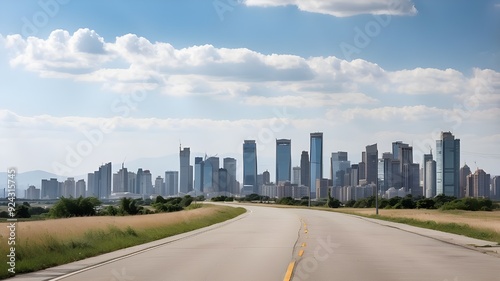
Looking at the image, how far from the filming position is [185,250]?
2605 centimetres

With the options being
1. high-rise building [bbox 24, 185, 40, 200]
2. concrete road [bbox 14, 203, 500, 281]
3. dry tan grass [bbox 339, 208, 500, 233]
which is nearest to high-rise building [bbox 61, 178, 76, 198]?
high-rise building [bbox 24, 185, 40, 200]

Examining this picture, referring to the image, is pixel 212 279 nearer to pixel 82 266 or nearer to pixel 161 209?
pixel 82 266

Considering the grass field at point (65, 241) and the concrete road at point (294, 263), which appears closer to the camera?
the concrete road at point (294, 263)

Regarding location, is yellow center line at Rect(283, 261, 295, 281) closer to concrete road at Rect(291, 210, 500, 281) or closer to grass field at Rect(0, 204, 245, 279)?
concrete road at Rect(291, 210, 500, 281)

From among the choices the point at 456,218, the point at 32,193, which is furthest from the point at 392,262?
the point at 32,193

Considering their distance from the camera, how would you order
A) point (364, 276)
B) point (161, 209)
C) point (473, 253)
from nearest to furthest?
point (364, 276) < point (473, 253) < point (161, 209)

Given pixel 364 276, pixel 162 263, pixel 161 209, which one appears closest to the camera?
pixel 364 276

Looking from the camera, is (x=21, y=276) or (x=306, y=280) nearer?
(x=306, y=280)

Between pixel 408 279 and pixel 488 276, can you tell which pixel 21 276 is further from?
pixel 488 276

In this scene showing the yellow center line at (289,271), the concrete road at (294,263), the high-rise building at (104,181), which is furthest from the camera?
the high-rise building at (104,181)

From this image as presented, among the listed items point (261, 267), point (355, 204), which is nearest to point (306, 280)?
point (261, 267)

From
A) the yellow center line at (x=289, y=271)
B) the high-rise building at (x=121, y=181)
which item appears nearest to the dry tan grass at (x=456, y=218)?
the yellow center line at (x=289, y=271)

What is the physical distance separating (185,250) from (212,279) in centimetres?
961

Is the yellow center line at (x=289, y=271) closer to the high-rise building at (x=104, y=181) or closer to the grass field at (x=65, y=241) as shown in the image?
the grass field at (x=65, y=241)
